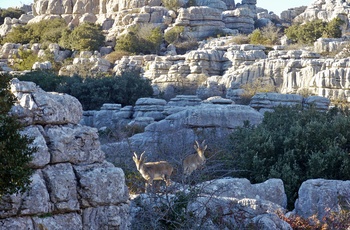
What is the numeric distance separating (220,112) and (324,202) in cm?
1058

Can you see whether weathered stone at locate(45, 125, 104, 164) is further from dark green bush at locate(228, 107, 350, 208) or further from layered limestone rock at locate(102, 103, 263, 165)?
layered limestone rock at locate(102, 103, 263, 165)

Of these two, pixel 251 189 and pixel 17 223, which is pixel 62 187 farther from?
pixel 251 189

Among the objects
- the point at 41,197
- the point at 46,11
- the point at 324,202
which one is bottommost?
the point at 324,202

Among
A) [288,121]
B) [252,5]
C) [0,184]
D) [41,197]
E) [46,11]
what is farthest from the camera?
[252,5]

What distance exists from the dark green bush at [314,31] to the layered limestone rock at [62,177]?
39672 mm

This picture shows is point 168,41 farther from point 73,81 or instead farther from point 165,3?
point 73,81

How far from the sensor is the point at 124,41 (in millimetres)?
49812

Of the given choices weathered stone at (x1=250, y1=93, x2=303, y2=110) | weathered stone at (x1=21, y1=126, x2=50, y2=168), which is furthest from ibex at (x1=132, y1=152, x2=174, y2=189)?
weathered stone at (x1=250, y1=93, x2=303, y2=110)

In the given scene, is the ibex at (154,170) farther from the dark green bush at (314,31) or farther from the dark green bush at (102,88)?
the dark green bush at (314,31)

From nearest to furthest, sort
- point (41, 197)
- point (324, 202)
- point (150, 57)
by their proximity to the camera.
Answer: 1. point (41, 197)
2. point (324, 202)
3. point (150, 57)

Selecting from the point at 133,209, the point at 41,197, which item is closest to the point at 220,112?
the point at 133,209

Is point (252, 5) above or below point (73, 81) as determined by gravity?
above

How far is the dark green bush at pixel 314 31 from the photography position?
1873 inches

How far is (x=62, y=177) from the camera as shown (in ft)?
28.3
